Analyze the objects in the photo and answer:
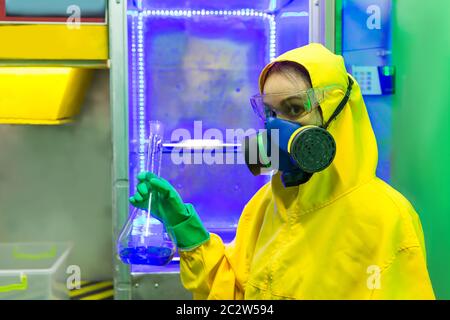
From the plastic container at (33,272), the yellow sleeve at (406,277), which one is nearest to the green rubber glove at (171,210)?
the yellow sleeve at (406,277)

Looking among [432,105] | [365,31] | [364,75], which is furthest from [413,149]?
[365,31]

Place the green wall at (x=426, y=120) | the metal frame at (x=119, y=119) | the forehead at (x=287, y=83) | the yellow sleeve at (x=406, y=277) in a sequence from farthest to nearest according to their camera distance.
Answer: the metal frame at (x=119, y=119) < the green wall at (x=426, y=120) < the forehead at (x=287, y=83) < the yellow sleeve at (x=406, y=277)

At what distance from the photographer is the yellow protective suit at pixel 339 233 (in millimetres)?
1106

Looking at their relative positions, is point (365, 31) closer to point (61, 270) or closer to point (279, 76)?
point (279, 76)

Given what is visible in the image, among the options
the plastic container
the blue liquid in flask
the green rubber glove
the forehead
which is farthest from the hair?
the plastic container

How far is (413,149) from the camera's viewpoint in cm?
188

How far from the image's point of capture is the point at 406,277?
1104 mm

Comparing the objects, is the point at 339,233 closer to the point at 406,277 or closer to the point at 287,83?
the point at 406,277

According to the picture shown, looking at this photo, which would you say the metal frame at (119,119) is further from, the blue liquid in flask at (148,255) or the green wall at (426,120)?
the green wall at (426,120)

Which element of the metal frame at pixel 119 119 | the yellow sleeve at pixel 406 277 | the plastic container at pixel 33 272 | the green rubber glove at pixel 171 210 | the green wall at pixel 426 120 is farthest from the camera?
the plastic container at pixel 33 272

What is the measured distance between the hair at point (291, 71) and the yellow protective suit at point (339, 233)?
0.02m

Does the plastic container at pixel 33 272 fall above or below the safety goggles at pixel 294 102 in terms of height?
below

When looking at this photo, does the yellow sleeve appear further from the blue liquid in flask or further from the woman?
the blue liquid in flask
